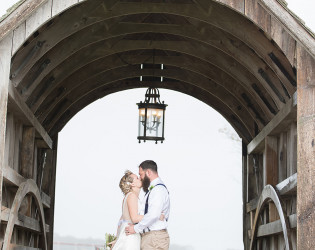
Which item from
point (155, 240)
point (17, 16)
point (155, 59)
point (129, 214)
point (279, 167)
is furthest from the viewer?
point (155, 59)

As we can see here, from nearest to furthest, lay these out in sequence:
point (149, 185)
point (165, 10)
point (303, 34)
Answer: point (303, 34), point (149, 185), point (165, 10)

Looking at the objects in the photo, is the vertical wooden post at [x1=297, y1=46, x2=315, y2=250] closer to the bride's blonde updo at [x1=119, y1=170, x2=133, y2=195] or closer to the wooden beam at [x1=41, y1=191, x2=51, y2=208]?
the bride's blonde updo at [x1=119, y1=170, x2=133, y2=195]

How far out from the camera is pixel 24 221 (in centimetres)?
809

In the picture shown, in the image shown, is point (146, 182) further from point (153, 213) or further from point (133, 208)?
point (153, 213)

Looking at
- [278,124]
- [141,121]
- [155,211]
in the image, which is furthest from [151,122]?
[155,211]

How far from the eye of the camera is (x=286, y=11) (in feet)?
19.4

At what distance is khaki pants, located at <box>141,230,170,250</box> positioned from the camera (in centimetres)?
669

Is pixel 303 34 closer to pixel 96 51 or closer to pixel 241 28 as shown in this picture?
pixel 241 28

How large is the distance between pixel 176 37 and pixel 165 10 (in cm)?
169

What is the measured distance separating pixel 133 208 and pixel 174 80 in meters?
4.69

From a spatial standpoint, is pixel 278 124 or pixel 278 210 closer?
pixel 278 210

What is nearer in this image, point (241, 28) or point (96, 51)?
point (241, 28)

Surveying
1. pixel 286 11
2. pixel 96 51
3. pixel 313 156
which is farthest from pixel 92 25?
pixel 313 156

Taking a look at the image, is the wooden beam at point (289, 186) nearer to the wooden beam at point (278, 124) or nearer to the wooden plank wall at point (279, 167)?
the wooden plank wall at point (279, 167)
